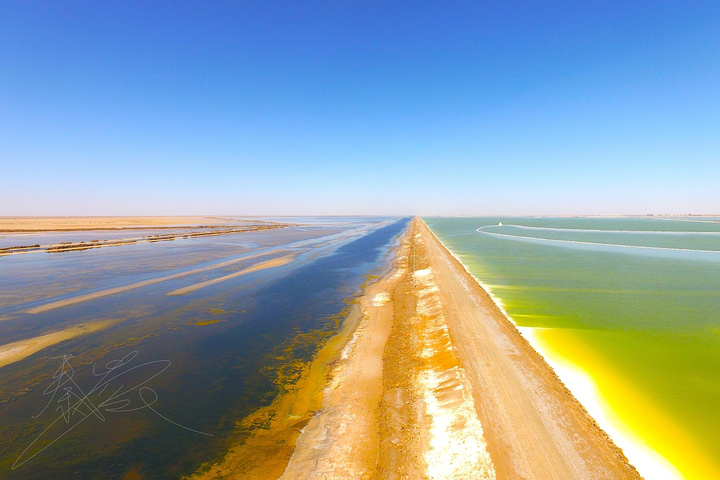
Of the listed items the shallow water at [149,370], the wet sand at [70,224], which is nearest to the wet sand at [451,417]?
the shallow water at [149,370]

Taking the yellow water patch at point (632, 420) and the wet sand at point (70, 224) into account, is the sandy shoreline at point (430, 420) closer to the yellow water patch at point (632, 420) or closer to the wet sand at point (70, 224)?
the yellow water patch at point (632, 420)

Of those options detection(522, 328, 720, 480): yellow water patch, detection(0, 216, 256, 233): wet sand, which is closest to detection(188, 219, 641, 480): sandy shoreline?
detection(522, 328, 720, 480): yellow water patch

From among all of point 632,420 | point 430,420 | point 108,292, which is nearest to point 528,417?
point 430,420

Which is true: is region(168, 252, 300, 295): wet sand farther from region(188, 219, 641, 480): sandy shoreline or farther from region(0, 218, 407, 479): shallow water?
region(188, 219, 641, 480): sandy shoreline

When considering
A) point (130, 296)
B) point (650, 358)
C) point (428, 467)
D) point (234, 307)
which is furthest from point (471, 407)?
point (130, 296)

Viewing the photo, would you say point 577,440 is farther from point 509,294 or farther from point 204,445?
point 509,294

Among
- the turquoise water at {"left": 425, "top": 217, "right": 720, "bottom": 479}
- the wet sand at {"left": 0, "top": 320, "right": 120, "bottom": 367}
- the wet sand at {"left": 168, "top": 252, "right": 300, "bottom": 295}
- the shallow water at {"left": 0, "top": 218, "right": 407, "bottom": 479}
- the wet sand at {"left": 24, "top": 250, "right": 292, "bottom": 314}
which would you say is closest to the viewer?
the shallow water at {"left": 0, "top": 218, "right": 407, "bottom": 479}
